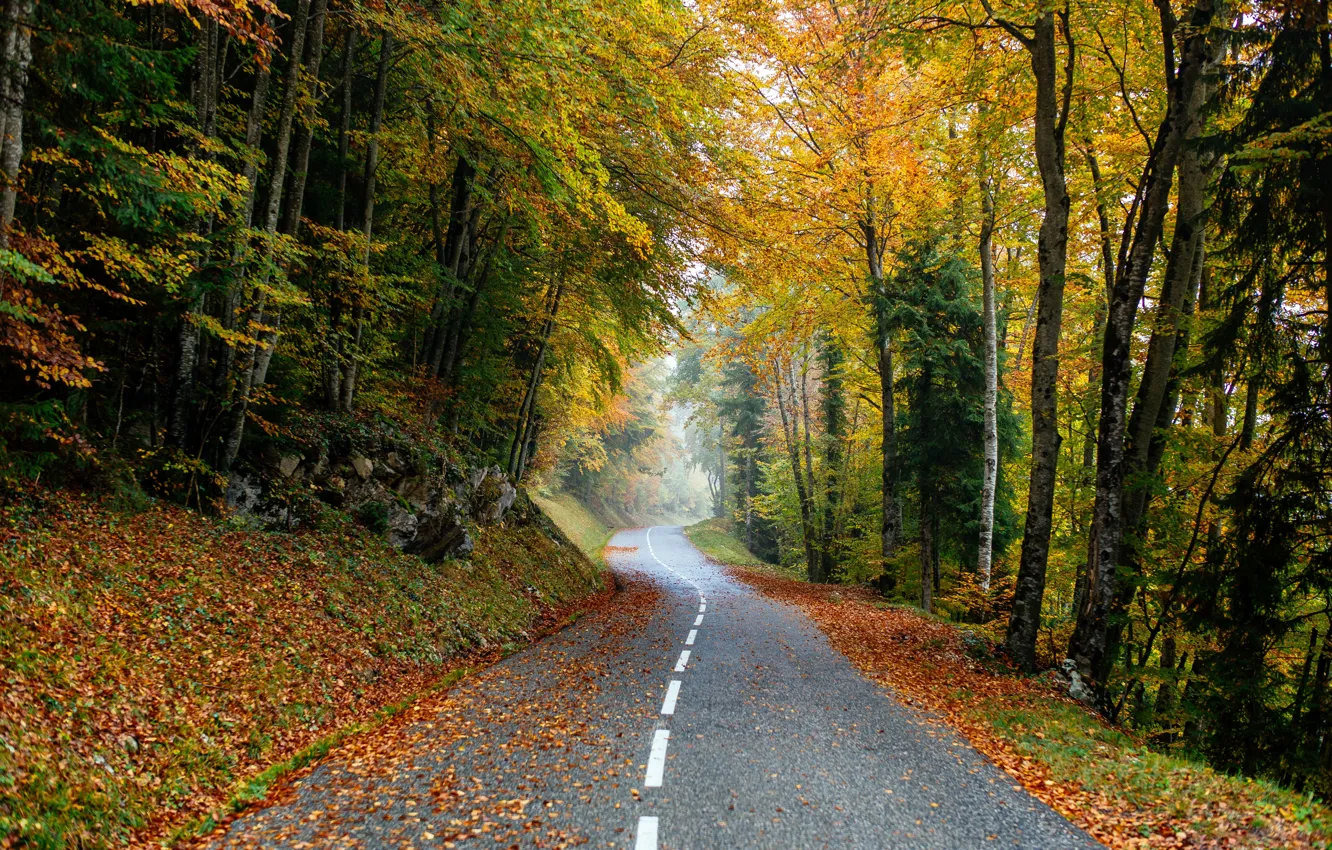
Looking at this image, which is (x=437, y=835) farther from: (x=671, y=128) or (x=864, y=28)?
(x=864, y=28)

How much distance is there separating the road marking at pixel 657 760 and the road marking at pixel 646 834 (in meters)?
0.54

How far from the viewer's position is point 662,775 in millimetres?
4723

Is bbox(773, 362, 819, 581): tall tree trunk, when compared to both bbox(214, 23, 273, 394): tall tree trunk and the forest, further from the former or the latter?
bbox(214, 23, 273, 394): tall tree trunk

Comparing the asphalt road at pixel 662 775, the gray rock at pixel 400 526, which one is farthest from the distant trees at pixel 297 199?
the asphalt road at pixel 662 775

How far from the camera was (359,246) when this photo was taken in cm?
899

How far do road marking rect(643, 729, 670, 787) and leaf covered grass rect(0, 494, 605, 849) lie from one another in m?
2.91

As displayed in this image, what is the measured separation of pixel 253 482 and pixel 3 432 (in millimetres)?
2871

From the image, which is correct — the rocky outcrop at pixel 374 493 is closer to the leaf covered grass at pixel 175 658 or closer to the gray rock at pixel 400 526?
the gray rock at pixel 400 526

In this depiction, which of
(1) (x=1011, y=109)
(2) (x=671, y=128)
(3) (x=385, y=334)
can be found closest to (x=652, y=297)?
(2) (x=671, y=128)

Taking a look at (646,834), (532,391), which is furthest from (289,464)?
(532,391)

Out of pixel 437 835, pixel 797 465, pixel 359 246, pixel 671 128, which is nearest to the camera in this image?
pixel 437 835

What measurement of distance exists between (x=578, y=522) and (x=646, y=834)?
34045 millimetres

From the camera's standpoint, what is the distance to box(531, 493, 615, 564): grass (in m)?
31.2

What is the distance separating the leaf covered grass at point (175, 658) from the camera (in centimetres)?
376
